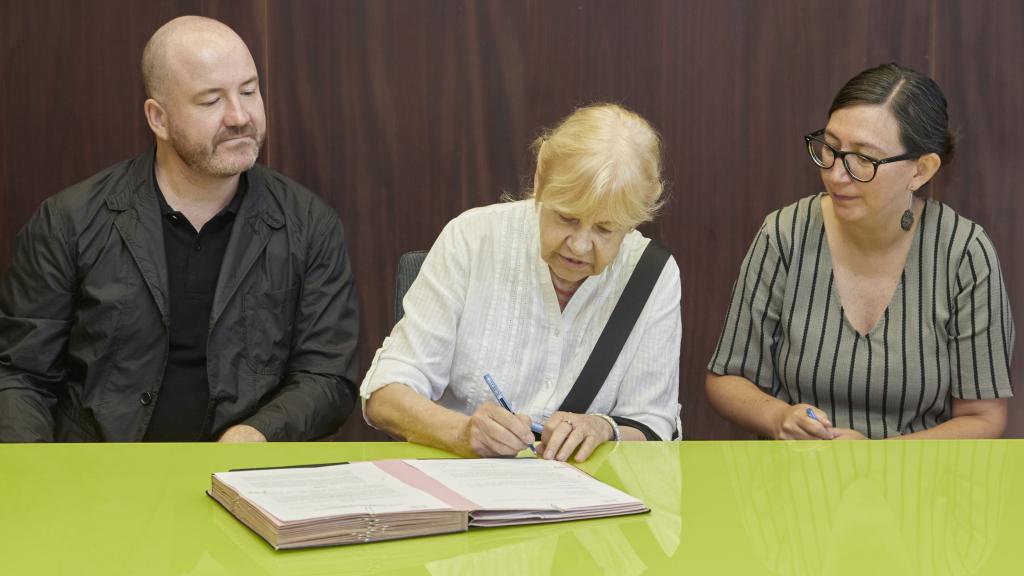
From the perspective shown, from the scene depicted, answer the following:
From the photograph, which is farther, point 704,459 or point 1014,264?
point 1014,264

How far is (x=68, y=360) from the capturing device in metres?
2.91

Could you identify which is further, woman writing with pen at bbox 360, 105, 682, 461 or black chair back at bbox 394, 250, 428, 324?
black chair back at bbox 394, 250, 428, 324

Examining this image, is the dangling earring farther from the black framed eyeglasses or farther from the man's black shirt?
the man's black shirt

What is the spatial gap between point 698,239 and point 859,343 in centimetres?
83

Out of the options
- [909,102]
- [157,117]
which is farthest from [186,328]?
[909,102]

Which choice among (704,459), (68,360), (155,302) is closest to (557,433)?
(704,459)

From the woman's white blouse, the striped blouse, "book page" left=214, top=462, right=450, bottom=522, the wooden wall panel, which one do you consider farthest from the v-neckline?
"book page" left=214, top=462, right=450, bottom=522

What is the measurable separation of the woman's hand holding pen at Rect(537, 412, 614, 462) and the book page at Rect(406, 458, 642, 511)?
0.20 ft

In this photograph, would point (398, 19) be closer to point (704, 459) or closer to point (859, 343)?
point (859, 343)

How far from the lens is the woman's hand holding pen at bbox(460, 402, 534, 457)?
1.96 m

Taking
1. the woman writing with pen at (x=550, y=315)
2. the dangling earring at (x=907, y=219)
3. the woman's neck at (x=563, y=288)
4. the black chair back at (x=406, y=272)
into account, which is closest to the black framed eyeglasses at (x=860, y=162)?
the dangling earring at (x=907, y=219)

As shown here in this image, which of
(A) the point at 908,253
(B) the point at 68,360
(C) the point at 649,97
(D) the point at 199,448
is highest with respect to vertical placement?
(C) the point at 649,97

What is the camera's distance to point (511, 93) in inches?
136

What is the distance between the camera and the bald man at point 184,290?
285 centimetres
